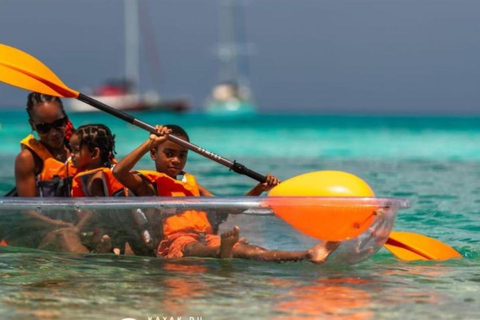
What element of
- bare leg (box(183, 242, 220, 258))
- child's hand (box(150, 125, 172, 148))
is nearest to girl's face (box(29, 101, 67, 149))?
child's hand (box(150, 125, 172, 148))

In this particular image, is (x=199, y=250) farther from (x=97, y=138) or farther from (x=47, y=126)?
(x=47, y=126)

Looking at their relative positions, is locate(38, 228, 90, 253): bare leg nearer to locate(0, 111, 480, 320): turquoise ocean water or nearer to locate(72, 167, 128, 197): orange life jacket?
locate(0, 111, 480, 320): turquoise ocean water

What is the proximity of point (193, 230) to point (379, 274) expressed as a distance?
99 cm

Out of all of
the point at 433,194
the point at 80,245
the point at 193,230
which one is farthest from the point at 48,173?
the point at 433,194

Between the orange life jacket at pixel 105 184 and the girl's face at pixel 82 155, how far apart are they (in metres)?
0.07

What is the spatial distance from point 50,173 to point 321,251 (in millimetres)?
1794

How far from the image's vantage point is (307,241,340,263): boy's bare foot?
16.1ft

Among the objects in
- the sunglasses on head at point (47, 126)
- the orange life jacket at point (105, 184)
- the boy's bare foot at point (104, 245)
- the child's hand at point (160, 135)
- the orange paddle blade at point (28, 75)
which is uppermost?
the orange paddle blade at point (28, 75)

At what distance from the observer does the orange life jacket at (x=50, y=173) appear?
220 inches

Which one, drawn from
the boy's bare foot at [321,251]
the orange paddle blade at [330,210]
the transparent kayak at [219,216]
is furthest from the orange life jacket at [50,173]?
the boy's bare foot at [321,251]

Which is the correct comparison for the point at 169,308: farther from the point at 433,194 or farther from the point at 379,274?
the point at 433,194

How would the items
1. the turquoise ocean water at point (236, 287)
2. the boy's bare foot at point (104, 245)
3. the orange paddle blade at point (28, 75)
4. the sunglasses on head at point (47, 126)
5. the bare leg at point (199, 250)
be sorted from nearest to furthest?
1. the turquoise ocean water at point (236, 287)
2. the bare leg at point (199, 250)
3. the boy's bare foot at point (104, 245)
4. the orange paddle blade at point (28, 75)
5. the sunglasses on head at point (47, 126)

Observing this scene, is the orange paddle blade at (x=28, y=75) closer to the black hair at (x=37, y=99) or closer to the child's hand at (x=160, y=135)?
the black hair at (x=37, y=99)

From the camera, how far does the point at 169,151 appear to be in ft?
18.0
